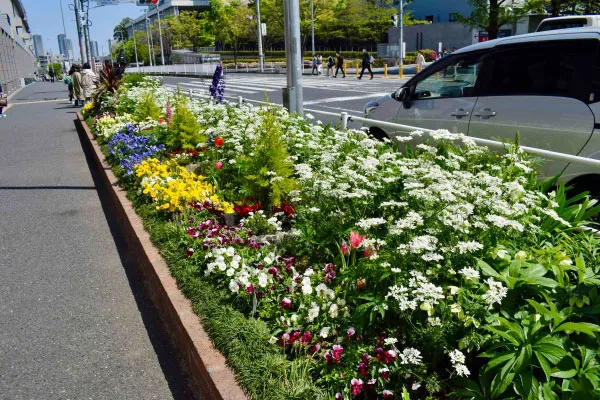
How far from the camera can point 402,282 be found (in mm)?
2654

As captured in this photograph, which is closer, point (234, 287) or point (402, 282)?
point (402, 282)

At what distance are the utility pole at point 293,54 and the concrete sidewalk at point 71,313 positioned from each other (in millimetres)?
2983

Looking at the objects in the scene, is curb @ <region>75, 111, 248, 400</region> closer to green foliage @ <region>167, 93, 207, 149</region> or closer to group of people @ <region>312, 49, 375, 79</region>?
green foliage @ <region>167, 93, 207, 149</region>

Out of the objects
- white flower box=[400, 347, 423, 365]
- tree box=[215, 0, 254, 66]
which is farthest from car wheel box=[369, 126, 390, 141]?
tree box=[215, 0, 254, 66]

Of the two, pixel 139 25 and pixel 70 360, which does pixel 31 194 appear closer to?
pixel 70 360

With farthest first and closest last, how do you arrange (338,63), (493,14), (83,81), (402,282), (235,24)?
(235,24) → (338,63) → (493,14) → (83,81) → (402,282)

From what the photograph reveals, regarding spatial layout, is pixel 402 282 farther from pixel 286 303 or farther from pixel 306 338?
pixel 286 303

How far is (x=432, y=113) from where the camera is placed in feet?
20.7

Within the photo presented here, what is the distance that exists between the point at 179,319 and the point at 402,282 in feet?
5.32

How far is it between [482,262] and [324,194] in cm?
144

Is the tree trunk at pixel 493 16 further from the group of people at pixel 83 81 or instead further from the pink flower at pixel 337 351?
the pink flower at pixel 337 351

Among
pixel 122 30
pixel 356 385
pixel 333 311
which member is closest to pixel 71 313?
pixel 333 311

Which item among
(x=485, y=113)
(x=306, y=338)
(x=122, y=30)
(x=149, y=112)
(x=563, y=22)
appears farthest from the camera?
(x=122, y=30)

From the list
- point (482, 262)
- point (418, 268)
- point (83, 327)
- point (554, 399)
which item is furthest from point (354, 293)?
point (83, 327)
